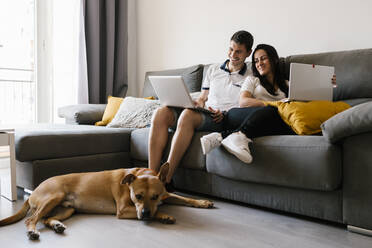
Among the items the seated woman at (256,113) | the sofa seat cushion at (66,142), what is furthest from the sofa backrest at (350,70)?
→ the sofa seat cushion at (66,142)

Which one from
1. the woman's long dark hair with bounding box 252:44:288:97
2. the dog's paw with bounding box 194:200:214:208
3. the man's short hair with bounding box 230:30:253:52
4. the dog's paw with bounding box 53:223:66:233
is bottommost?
the dog's paw with bounding box 194:200:214:208

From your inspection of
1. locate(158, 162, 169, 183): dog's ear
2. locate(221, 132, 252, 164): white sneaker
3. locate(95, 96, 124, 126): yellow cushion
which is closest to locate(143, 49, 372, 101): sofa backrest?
locate(221, 132, 252, 164): white sneaker

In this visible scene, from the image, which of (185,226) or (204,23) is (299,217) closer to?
(185,226)

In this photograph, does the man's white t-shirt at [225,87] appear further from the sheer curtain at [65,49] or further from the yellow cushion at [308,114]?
the sheer curtain at [65,49]

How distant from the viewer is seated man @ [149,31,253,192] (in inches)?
82.0

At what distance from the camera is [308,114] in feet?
5.84

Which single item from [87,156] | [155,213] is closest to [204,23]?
[87,156]

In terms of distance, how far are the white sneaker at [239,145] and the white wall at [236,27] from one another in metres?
1.26

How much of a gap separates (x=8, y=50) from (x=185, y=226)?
2884mm

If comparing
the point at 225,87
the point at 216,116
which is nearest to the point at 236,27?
the point at 225,87

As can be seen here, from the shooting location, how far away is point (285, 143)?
169 centimetres

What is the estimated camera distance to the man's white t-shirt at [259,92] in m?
2.21

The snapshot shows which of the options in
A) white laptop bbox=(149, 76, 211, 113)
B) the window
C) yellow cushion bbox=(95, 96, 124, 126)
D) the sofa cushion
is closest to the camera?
white laptop bbox=(149, 76, 211, 113)

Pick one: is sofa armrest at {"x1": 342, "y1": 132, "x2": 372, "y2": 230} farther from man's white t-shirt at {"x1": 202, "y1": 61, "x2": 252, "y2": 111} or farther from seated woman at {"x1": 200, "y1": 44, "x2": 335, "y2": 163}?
man's white t-shirt at {"x1": 202, "y1": 61, "x2": 252, "y2": 111}
